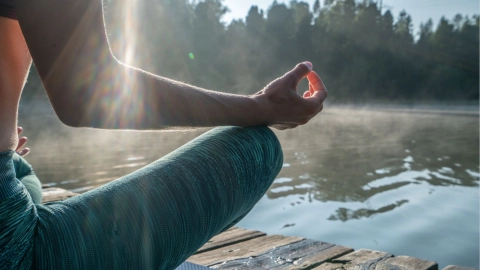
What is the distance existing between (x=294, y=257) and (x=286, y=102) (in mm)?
852

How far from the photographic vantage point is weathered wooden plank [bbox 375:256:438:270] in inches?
59.8

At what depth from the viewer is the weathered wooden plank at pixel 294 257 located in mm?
1563

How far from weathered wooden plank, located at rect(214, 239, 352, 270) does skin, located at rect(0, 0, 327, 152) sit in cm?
81

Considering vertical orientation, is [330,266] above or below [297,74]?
below

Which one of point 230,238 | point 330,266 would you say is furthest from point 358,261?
point 230,238

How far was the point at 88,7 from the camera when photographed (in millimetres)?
685

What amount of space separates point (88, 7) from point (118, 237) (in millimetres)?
362

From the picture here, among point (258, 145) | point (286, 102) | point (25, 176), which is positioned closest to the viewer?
point (258, 145)

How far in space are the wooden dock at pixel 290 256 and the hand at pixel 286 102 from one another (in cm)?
72

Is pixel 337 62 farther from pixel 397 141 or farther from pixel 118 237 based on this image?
pixel 118 237

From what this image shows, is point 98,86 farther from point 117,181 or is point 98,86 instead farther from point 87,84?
point 117,181

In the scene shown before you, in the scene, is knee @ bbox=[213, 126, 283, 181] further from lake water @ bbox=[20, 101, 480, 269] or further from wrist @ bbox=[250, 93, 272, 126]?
lake water @ bbox=[20, 101, 480, 269]

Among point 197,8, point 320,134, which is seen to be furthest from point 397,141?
point 197,8

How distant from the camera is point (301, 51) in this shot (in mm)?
31391
